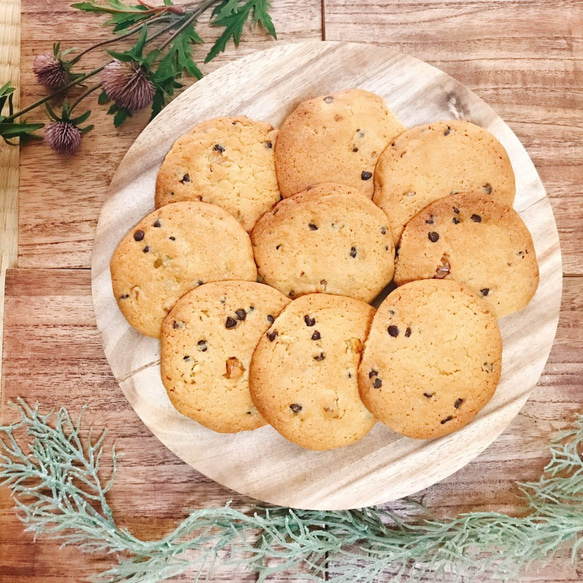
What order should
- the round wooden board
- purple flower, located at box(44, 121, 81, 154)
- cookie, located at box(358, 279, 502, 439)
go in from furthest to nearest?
purple flower, located at box(44, 121, 81, 154) < the round wooden board < cookie, located at box(358, 279, 502, 439)

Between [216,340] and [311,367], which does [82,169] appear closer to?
[216,340]

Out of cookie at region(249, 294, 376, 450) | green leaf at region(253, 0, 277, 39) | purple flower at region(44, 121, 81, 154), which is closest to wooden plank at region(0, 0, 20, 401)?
purple flower at region(44, 121, 81, 154)

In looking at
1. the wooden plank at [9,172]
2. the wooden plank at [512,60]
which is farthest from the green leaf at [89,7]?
the wooden plank at [512,60]

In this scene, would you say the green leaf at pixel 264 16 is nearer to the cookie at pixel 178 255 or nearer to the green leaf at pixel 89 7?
the green leaf at pixel 89 7

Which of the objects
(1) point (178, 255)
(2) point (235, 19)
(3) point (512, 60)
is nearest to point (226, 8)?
(2) point (235, 19)

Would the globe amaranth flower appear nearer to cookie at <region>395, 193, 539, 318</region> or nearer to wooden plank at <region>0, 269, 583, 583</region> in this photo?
wooden plank at <region>0, 269, 583, 583</region>

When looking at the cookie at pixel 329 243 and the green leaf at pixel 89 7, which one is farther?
the green leaf at pixel 89 7
